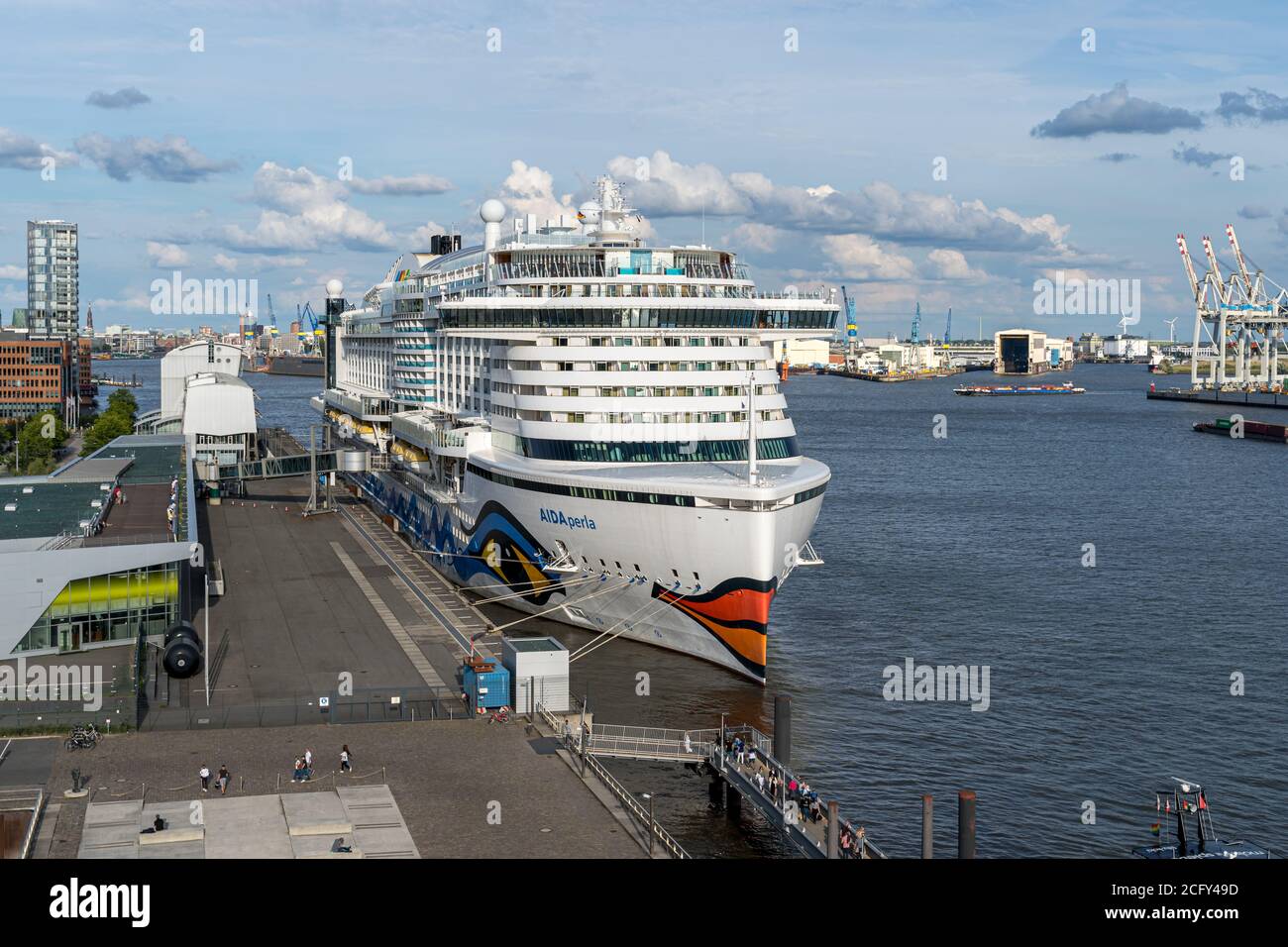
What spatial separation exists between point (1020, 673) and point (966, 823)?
58.0ft

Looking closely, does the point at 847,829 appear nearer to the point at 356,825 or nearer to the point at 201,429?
the point at 356,825

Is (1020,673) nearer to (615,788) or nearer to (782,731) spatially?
(782,731)

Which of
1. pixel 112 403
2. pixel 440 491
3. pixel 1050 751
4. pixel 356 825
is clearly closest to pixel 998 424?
pixel 112 403

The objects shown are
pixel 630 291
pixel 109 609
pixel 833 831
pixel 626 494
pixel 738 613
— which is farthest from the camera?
pixel 630 291

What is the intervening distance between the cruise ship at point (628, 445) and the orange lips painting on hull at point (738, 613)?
62mm

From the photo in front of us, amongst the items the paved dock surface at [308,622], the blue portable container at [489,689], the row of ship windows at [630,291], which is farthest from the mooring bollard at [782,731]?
the row of ship windows at [630,291]

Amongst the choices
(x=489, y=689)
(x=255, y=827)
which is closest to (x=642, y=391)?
(x=489, y=689)

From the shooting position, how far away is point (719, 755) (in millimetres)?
32062

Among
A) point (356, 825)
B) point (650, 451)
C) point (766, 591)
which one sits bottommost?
point (356, 825)

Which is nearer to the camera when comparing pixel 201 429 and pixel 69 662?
pixel 69 662

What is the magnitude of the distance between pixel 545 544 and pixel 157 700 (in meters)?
13.0

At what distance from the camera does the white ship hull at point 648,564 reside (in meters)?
36.8

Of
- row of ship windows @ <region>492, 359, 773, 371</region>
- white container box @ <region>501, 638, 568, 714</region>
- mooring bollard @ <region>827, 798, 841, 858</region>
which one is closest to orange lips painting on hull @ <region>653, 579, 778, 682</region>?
white container box @ <region>501, 638, 568, 714</region>

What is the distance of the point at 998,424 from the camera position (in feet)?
551
